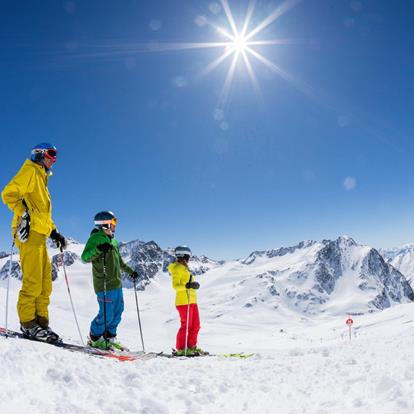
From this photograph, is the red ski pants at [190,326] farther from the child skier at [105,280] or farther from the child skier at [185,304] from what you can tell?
the child skier at [105,280]

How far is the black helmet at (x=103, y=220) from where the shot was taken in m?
8.42

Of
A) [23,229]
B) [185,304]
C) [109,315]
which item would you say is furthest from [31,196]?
[185,304]

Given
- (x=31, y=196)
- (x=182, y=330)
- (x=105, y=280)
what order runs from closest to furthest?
(x=31, y=196) → (x=105, y=280) → (x=182, y=330)

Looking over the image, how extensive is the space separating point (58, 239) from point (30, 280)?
3.63ft

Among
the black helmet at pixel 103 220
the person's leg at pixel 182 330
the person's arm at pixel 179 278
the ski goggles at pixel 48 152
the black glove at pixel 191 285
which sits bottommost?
the person's leg at pixel 182 330

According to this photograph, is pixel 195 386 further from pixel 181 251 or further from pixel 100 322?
pixel 181 251

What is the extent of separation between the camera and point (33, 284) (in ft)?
20.4

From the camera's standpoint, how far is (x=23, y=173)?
6379 millimetres

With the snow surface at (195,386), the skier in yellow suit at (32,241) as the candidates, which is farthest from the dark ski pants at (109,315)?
the snow surface at (195,386)

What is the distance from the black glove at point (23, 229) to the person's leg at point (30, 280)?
0.14 meters

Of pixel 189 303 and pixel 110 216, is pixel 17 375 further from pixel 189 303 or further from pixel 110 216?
pixel 189 303

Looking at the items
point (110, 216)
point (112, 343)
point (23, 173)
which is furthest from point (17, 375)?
point (110, 216)

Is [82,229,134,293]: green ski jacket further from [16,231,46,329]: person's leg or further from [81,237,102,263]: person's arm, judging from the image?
[16,231,46,329]: person's leg

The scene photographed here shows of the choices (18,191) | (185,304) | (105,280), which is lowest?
(185,304)
